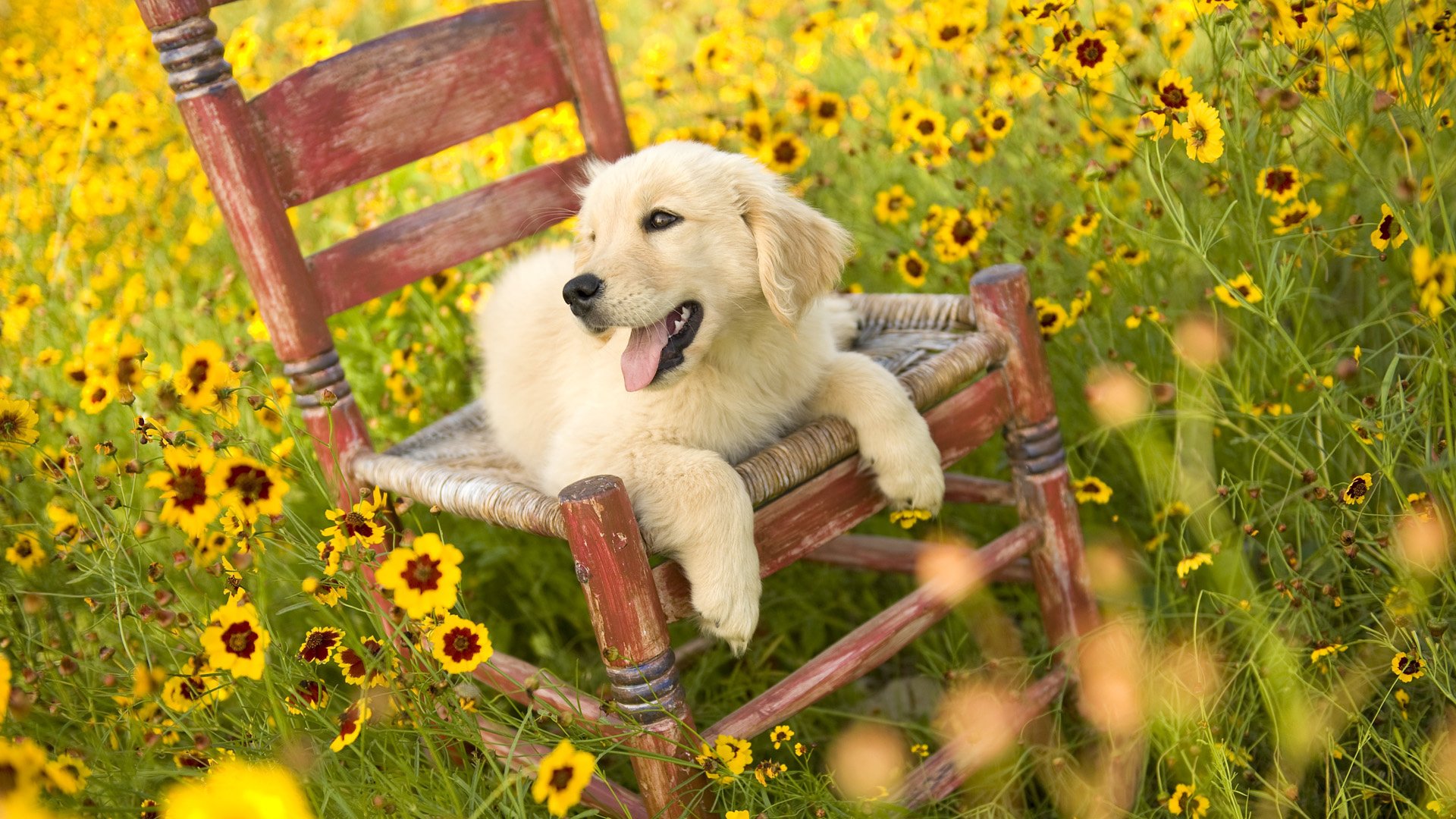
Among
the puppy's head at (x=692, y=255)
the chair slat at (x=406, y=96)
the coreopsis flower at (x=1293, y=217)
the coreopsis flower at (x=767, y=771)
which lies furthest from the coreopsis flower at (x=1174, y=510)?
the chair slat at (x=406, y=96)

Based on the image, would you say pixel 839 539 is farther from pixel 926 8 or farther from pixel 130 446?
pixel 130 446

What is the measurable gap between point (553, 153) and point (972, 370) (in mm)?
1989

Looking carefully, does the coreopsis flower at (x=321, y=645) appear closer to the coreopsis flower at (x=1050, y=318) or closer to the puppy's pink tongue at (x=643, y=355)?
the puppy's pink tongue at (x=643, y=355)

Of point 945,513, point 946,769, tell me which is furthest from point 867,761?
point 945,513

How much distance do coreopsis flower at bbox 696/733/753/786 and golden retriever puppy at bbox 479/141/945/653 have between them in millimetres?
171

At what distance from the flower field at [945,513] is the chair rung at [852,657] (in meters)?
0.07

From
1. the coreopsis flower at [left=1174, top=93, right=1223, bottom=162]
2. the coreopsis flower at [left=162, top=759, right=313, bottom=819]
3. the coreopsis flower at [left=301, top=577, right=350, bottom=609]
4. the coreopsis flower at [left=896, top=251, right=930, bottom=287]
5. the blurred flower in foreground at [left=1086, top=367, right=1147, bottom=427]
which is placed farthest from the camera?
the coreopsis flower at [left=896, top=251, right=930, bottom=287]

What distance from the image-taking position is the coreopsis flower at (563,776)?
42.9 inches

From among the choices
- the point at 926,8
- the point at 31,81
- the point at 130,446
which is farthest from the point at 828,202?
the point at 31,81

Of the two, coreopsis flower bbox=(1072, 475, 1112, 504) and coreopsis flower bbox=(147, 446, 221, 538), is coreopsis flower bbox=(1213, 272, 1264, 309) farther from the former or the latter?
coreopsis flower bbox=(147, 446, 221, 538)

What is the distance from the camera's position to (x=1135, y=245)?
2.25 meters

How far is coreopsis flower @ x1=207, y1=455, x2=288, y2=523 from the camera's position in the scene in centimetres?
127

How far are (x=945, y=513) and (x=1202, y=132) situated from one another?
4.32ft

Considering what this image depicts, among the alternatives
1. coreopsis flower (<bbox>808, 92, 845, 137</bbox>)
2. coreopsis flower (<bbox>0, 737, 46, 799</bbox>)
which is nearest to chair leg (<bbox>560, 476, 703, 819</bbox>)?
coreopsis flower (<bbox>0, 737, 46, 799</bbox>)
